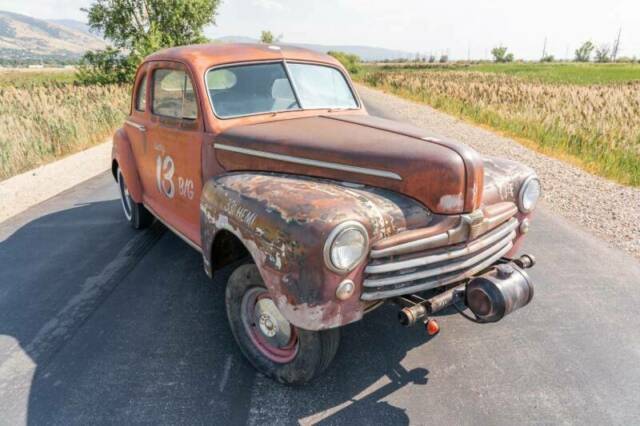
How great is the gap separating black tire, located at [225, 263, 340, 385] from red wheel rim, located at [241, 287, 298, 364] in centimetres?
1

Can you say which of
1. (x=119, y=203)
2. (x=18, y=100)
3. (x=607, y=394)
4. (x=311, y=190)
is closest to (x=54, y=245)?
(x=119, y=203)

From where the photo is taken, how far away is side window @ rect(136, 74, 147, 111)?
427 centimetres

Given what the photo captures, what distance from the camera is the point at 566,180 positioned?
281 inches

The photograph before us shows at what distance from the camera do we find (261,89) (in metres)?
3.46

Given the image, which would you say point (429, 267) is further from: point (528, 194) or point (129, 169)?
point (129, 169)

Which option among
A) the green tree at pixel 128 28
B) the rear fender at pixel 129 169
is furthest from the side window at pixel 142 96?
the green tree at pixel 128 28

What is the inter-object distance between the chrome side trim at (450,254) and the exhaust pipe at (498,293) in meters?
0.19

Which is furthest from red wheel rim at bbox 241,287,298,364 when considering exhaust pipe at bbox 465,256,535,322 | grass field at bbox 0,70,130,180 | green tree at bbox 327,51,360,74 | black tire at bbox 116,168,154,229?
green tree at bbox 327,51,360,74

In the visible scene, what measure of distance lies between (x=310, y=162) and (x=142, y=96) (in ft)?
8.39

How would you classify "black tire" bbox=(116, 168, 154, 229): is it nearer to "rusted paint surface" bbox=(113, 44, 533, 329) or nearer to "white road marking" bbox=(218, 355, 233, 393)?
"rusted paint surface" bbox=(113, 44, 533, 329)

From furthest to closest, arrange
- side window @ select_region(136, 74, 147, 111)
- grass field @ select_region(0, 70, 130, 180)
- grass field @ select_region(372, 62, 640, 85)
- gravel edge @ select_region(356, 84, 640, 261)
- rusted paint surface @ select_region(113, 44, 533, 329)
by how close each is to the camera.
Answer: grass field @ select_region(372, 62, 640, 85), grass field @ select_region(0, 70, 130, 180), gravel edge @ select_region(356, 84, 640, 261), side window @ select_region(136, 74, 147, 111), rusted paint surface @ select_region(113, 44, 533, 329)

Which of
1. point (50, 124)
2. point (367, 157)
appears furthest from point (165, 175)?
point (50, 124)

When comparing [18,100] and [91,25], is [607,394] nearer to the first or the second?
[18,100]

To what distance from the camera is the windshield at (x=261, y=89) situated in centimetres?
335
